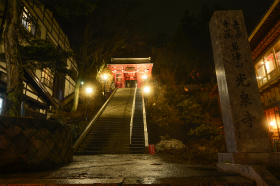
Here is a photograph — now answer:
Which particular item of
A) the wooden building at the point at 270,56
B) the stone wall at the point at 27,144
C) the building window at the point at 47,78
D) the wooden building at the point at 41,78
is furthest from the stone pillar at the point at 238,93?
the building window at the point at 47,78

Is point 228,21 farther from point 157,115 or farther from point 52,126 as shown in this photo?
point 157,115

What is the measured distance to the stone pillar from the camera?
14.5 feet

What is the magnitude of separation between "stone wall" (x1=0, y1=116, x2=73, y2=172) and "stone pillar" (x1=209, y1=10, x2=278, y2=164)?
4.84 m

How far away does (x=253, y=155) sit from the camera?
4234mm

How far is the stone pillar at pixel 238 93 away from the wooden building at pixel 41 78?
8.48m

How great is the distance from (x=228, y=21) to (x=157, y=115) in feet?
37.9

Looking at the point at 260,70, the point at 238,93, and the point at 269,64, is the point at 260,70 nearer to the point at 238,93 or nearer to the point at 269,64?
the point at 269,64

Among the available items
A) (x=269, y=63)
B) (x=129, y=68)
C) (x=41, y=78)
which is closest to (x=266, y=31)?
(x=269, y=63)

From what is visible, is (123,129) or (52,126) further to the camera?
(123,129)

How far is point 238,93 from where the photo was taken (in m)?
4.84

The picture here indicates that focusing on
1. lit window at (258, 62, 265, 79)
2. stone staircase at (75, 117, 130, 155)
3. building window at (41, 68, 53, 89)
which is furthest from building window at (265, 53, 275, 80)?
building window at (41, 68, 53, 89)

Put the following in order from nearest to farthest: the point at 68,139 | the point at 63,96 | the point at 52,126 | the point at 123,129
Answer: the point at 52,126
the point at 68,139
the point at 123,129
the point at 63,96

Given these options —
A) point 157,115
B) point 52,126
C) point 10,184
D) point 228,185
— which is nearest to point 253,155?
point 228,185

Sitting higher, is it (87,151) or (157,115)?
(157,115)
